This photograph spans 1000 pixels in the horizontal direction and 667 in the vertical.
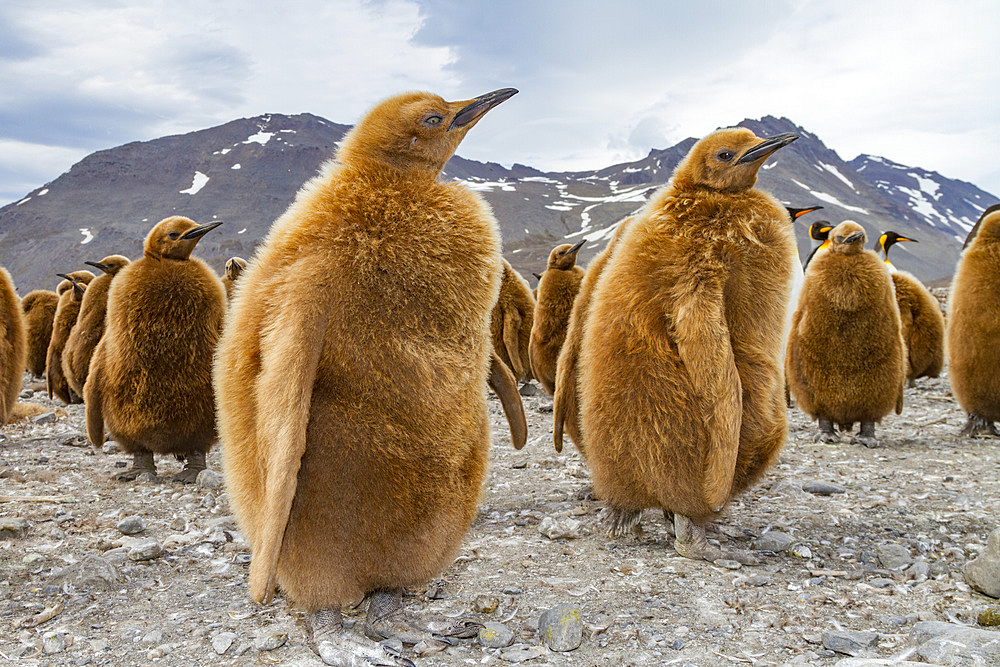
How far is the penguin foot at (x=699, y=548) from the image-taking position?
10.6ft

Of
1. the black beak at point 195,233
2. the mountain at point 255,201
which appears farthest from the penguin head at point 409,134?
the mountain at point 255,201

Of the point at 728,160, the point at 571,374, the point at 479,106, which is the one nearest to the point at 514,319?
the point at 571,374

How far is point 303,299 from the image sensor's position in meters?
2.23

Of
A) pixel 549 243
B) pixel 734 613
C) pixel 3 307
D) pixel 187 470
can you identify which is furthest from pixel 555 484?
pixel 549 243

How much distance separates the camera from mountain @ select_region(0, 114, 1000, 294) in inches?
2744

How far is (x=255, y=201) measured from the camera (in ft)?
257

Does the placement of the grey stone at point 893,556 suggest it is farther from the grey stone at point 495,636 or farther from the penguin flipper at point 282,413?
the penguin flipper at point 282,413

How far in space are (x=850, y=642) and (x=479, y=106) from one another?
2.26m

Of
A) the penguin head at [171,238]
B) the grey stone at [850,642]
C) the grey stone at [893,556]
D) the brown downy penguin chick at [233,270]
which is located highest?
the penguin head at [171,238]

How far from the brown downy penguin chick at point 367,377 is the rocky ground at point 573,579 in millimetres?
324

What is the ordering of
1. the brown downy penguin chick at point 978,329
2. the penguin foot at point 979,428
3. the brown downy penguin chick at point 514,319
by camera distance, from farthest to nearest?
the brown downy penguin chick at point 514,319, the penguin foot at point 979,428, the brown downy penguin chick at point 978,329

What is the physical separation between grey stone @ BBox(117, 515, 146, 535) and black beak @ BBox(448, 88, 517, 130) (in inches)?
107

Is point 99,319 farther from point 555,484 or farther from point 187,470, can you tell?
point 555,484

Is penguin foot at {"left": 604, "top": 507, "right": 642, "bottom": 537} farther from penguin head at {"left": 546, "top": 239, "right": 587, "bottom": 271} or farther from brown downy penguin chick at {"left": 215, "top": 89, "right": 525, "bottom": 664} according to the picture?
penguin head at {"left": 546, "top": 239, "right": 587, "bottom": 271}
